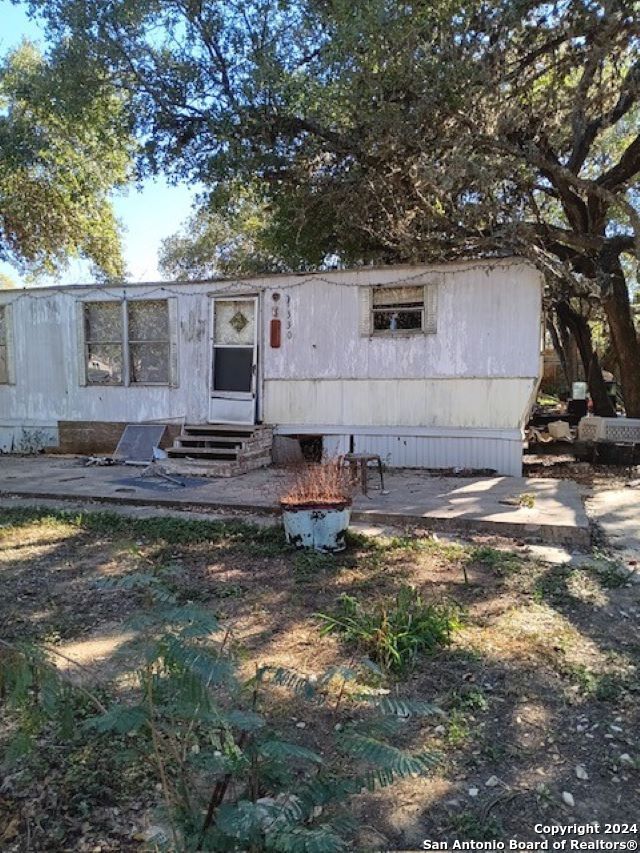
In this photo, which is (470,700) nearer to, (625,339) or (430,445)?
(430,445)

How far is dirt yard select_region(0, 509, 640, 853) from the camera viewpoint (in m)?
1.99

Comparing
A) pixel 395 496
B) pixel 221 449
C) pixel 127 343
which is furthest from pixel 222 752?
pixel 127 343

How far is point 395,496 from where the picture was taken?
21.9ft

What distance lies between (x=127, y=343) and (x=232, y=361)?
1.80 metres

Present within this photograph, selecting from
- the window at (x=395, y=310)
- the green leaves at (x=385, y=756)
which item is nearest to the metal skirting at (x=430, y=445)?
the window at (x=395, y=310)

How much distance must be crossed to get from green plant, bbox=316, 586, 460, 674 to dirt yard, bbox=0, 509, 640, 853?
75 millimetres

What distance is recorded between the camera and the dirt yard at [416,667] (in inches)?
78.3

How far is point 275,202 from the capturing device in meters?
9.63

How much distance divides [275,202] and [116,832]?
910 cm

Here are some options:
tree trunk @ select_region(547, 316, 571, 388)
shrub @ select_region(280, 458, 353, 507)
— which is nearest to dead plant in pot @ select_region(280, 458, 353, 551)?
A: shrub @ select_region(280, 458, 353, 507)

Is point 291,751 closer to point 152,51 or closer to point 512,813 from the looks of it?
point 512,813

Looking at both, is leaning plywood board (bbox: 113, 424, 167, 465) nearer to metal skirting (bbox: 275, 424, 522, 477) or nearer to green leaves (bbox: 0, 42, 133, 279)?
metal skirting (bbox: 275, 424, 522, 477)

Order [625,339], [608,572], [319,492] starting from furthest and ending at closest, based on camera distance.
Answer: [625,339] < [319,492] < [608,572]

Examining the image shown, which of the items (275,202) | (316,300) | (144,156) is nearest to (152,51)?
(144,156)
